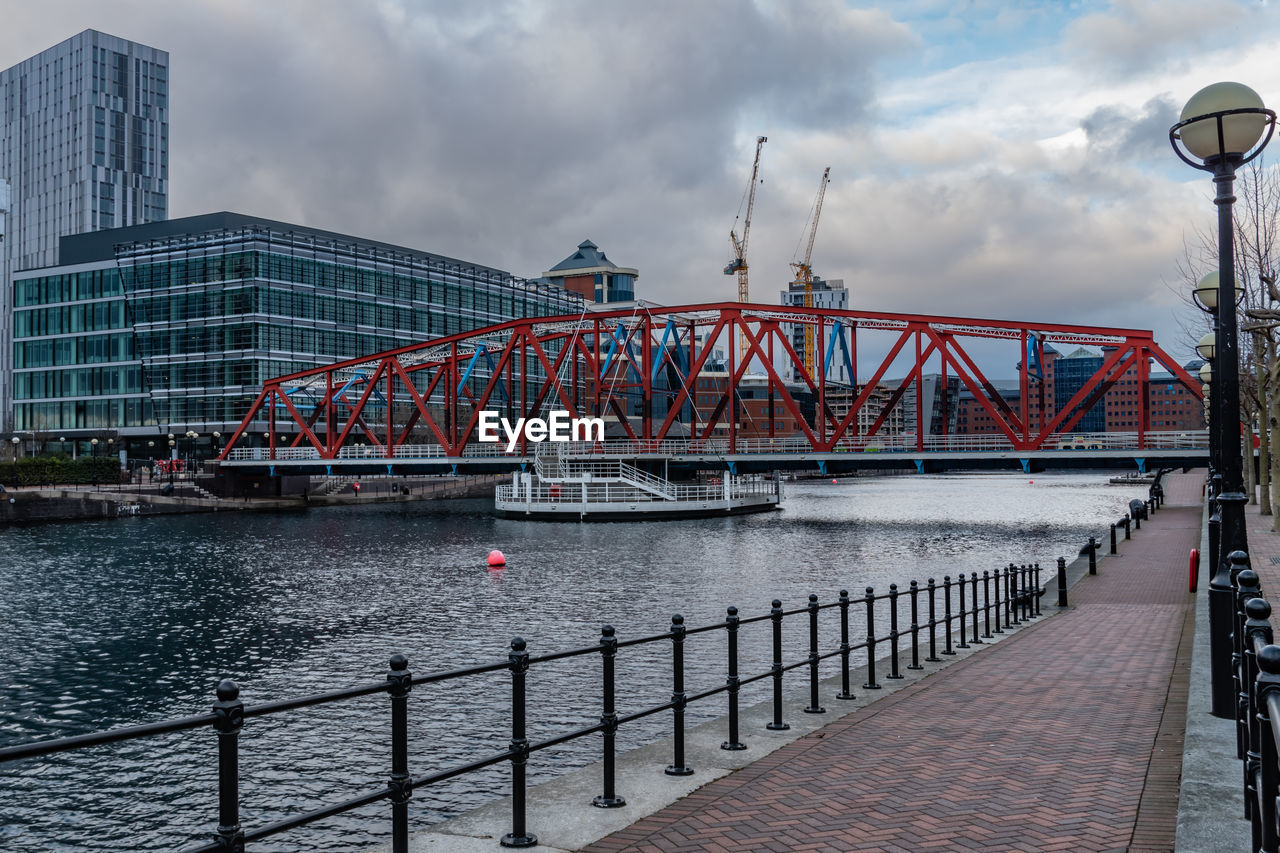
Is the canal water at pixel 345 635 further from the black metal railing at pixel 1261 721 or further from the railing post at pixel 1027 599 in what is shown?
the black metal railing at pixel 1261 721

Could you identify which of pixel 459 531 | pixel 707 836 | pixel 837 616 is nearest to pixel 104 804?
pixel 707 836

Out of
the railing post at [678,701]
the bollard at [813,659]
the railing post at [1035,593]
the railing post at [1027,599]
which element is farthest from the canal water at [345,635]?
the railing post at [1035,593]

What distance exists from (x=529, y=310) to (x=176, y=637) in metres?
113

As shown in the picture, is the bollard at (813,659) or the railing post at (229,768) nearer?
the railing post at (229,768)

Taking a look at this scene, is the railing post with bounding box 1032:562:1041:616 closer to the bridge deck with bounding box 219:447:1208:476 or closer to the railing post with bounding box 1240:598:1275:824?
the railing post with bounding box 1240:598:1275:824

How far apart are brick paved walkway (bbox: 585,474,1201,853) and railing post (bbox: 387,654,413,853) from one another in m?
1.49

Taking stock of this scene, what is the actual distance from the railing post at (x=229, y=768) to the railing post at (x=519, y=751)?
227 cm

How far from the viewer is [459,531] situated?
202 feet

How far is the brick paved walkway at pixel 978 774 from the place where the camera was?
7.57 metres

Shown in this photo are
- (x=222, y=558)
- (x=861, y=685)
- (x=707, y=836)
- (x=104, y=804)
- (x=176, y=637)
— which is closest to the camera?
(x=707, y=836)

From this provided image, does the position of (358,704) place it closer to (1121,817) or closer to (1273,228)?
(1121,817)

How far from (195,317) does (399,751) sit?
11041cm

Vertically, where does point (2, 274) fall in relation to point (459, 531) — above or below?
above

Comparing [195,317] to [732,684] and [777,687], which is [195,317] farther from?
[732,684]
